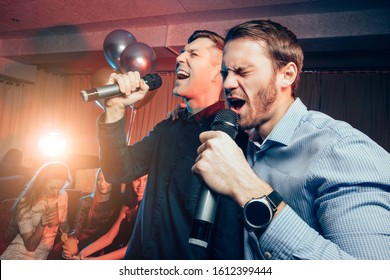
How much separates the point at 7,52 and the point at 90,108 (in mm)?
1974

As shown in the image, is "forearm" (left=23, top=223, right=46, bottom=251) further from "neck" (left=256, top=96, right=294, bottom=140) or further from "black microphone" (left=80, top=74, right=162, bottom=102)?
"neck" (left=256, top=96, right=294, bottom=140)

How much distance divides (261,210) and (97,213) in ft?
8.76

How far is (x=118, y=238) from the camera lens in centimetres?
277

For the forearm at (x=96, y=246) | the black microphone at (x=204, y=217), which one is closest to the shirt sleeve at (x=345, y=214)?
the black microphone at (x=204, y=217)

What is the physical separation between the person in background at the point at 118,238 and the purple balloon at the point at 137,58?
1312mm

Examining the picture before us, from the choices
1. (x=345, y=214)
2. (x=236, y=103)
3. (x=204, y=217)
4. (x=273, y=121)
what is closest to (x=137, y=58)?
(x=236, y=103)

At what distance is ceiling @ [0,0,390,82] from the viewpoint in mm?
3115

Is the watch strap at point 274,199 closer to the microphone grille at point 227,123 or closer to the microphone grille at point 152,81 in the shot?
the microphone grille at point 227,123

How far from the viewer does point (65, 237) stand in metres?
2.61

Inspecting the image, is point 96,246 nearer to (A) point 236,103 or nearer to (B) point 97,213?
(B) point 97,213

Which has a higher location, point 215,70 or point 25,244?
point 215,70

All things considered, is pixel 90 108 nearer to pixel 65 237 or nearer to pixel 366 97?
pixel 65 237
